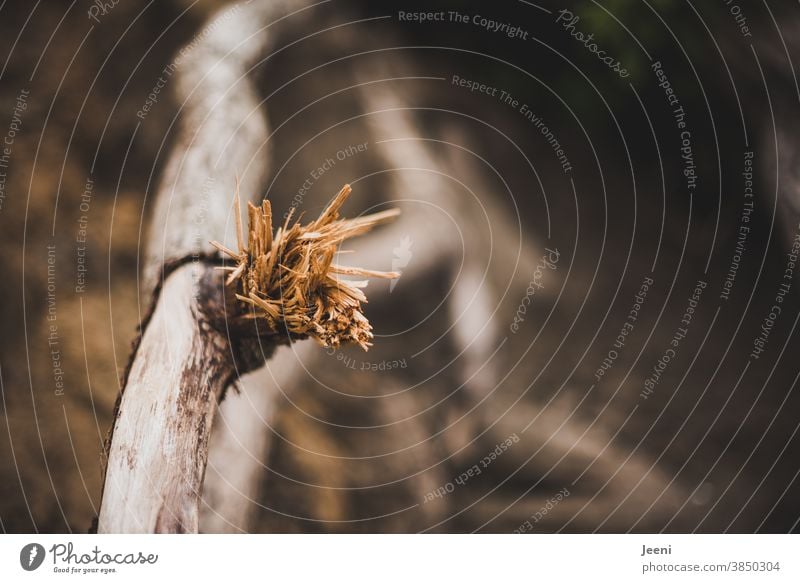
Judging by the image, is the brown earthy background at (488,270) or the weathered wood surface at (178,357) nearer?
the weathered wood surface at (178,357)

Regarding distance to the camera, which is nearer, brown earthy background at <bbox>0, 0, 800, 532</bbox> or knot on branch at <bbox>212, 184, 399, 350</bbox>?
knot on branch at <bbox>212, 184, 399, 350</bbox>

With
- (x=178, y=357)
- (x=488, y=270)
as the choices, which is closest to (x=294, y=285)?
(x=178, y=357)

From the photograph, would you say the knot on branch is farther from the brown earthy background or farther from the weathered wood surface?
the brown earthy background

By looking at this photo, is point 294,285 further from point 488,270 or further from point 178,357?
point 488,270

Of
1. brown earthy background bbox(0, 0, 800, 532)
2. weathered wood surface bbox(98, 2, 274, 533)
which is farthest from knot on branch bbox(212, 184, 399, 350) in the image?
brown earthy background bbox(0, 0, 800, 532)

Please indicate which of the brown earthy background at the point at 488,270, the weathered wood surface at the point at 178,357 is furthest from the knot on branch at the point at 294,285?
the brown earthy background at the point at 488,270

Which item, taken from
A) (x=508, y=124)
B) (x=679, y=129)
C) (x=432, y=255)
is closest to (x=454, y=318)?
(x=432, y=255)

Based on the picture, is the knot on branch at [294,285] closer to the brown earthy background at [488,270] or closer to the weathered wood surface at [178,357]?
the weathered wood surface at [178,357]

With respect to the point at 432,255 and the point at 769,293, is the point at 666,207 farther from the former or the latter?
the point at 432,255
